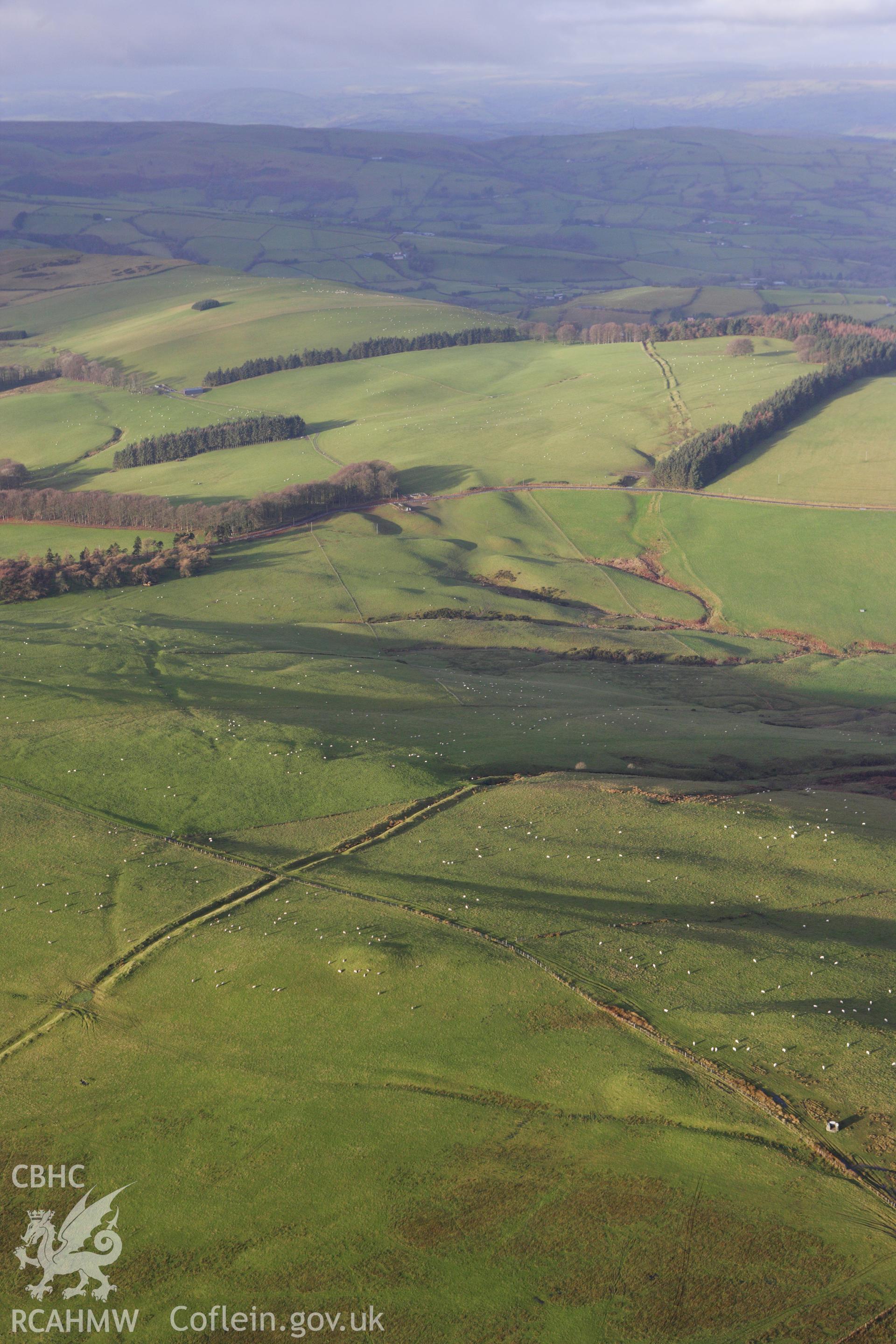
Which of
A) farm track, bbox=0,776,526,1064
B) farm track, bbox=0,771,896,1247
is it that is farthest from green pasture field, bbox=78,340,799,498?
farm track, bbox=0,771,896,1247

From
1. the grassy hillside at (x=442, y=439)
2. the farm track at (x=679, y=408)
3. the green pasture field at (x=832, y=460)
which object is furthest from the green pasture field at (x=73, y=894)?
the farm track at (x=679, y=408)

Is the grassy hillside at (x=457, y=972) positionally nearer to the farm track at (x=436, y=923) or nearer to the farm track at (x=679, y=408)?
the farm track at (x=436, y=923)

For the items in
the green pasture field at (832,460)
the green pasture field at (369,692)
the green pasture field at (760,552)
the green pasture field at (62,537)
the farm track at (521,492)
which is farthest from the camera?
the green pasture field at (832,460)

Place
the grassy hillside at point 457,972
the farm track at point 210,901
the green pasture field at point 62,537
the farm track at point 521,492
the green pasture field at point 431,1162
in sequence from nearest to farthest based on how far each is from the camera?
the green pasture field at point 431,1162, the grassy hillside at point 457,972, the farm track at point 210,901, the green pasture field at point 62,537, the farm track at point 521,492

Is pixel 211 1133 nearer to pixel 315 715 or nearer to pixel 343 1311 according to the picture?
pixel 343 1311

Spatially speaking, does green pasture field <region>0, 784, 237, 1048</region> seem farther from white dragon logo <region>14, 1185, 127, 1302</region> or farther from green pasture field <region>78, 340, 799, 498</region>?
green pasture field <region>78, 340, 799, 498</region>

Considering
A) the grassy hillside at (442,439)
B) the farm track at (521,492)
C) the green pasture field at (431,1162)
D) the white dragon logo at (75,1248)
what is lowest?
the white dragon logo at (75,1248)

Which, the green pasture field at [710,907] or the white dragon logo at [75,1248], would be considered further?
the green pasture field at [710,907]
